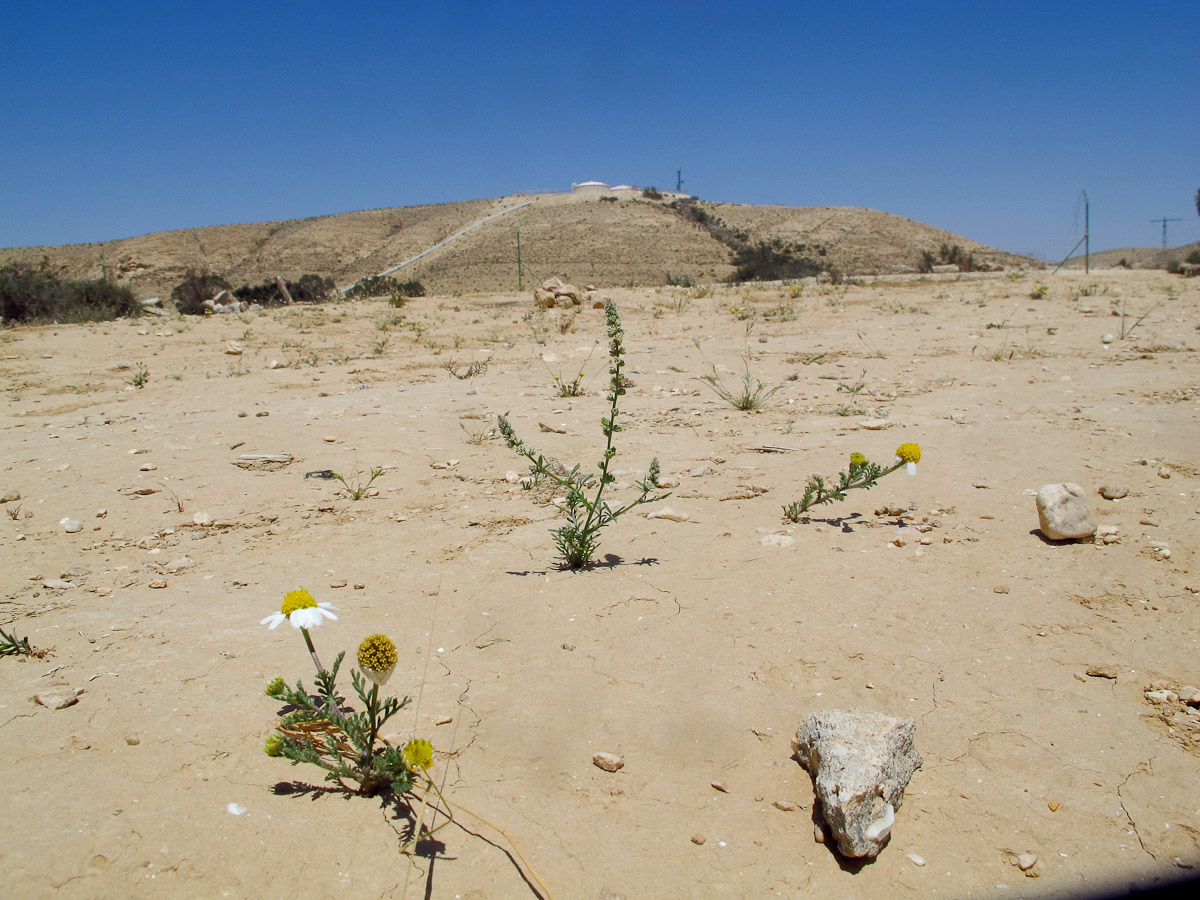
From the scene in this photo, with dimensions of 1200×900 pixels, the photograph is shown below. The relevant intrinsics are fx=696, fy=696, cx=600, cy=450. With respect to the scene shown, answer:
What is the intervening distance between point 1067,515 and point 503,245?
121ft

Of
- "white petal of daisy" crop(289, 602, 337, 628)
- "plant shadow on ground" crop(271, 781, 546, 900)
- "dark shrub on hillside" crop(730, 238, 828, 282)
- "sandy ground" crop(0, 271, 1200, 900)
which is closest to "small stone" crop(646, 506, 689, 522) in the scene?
"sandy ground" crop(0, 271, 1200, 900)

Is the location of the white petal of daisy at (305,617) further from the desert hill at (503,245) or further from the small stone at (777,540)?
the desert hill at (503,245)

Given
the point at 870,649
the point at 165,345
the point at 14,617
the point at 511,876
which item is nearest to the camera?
the point at 511,876

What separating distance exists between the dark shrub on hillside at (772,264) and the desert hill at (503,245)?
1.19m

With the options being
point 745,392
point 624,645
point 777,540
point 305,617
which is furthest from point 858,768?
point 745,392

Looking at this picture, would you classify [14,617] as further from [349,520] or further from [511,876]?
[511,876]

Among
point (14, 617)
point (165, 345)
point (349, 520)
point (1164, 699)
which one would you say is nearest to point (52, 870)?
point (14, 617)

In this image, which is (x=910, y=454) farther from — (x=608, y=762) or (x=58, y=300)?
(x=58, y=300)

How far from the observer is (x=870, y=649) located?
2.12 metres

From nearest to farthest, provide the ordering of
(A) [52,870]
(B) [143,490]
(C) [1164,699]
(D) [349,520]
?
(A) [52,870]
(C) [1164,699]
(D) [349,520]
(B) [143,490]

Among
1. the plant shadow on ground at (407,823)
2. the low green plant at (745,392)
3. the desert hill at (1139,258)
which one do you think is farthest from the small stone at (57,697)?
the desert hill at (1139,258)

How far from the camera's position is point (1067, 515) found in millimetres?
2650

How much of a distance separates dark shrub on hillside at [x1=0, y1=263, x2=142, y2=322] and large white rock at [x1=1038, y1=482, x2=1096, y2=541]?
12.5m

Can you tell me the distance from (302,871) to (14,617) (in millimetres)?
1621
